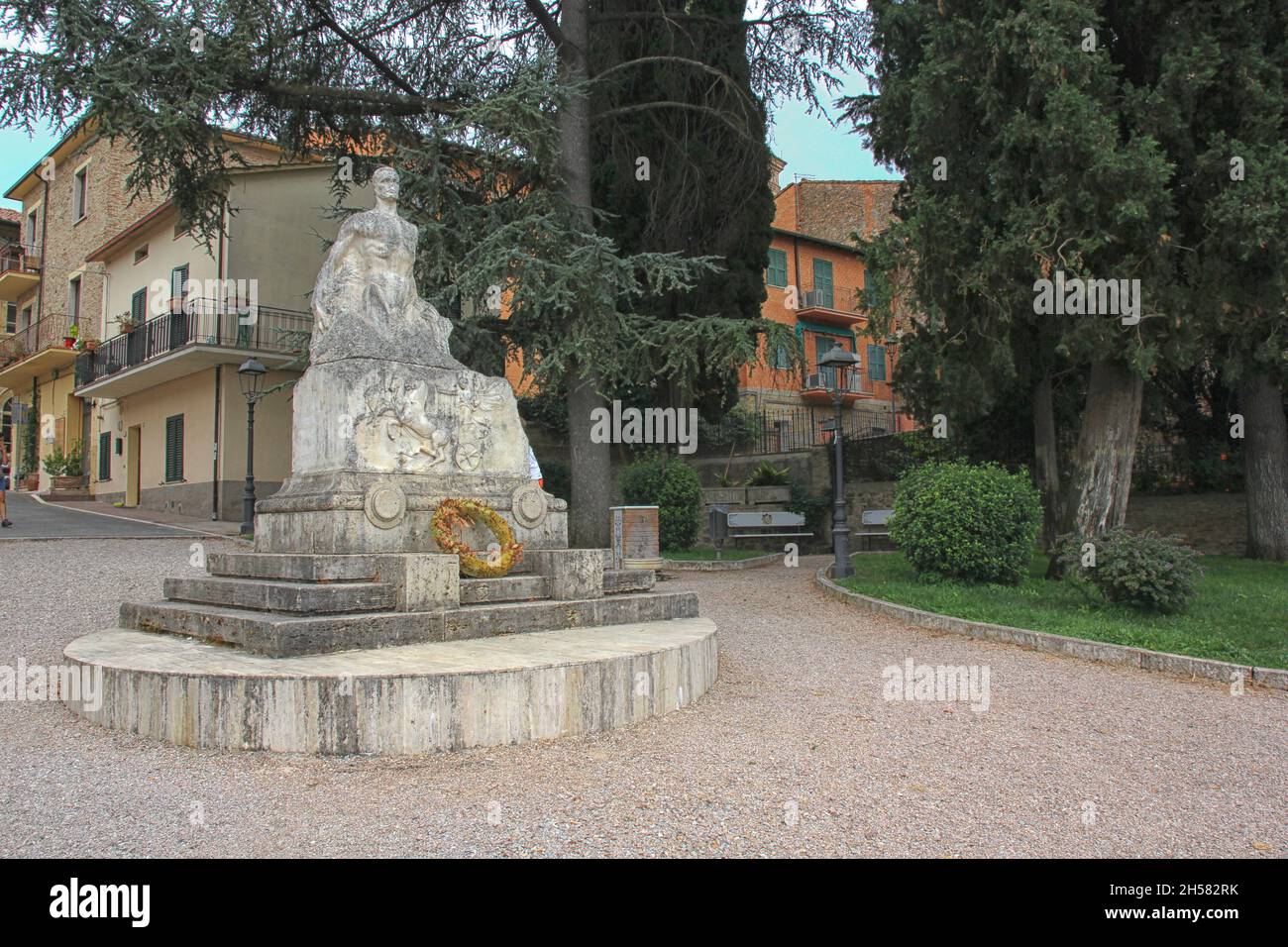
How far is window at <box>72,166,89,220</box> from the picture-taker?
29.5 metres

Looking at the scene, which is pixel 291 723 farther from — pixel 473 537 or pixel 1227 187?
pixel 1227 187

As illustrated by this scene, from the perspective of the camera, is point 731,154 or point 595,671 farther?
point 731,154

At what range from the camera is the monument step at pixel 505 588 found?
20.7 ft

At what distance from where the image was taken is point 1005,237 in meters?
10.5

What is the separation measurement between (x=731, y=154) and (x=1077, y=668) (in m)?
12.3

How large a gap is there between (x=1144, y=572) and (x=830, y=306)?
82.4 ft

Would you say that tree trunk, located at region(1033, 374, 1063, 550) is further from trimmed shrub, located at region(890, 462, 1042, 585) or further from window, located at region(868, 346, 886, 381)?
window, located at region(868, 346, 886, 381)

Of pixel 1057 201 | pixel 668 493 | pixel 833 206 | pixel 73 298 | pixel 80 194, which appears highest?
pixel 833 206

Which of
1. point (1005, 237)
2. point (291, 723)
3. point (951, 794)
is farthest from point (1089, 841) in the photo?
point (1005, 237)

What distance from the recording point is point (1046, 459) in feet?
49.6

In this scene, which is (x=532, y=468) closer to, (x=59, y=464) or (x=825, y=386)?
(x=825, y=386)

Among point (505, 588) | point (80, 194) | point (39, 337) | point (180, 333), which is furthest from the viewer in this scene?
point (39, 337)

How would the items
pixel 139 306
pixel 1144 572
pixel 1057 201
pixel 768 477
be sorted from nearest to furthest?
1. pixel 1144 572
2. pixel 1057 201
3. pixel 768 477
4. pixel 139 306

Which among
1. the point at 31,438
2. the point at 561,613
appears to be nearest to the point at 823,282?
the point at 31,438
